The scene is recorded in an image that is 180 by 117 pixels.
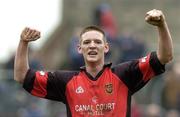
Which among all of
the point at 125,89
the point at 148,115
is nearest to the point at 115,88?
the point at 125,89

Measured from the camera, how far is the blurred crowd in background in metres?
18.0

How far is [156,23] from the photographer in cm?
1152

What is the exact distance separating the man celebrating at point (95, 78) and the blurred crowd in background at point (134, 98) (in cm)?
537

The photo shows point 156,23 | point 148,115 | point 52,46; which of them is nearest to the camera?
point 156,23

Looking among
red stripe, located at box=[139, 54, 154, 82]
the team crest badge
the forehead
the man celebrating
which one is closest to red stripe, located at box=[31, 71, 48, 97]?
the man celebrating

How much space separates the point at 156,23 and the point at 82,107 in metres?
1.31

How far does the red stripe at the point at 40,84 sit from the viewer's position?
12.1m

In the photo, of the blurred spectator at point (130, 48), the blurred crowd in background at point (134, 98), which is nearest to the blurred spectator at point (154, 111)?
the blurred crowd in background at point (134, 98)

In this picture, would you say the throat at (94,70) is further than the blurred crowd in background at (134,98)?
No

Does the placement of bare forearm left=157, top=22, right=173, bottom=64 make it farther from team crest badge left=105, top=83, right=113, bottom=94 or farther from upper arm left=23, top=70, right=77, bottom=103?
upper arm left=23, top=70, right=77, bottom=103

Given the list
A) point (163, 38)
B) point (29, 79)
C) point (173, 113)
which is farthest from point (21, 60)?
point (173, 113)

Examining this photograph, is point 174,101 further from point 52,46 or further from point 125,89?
point 52,46

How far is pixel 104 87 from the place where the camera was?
11875 mm

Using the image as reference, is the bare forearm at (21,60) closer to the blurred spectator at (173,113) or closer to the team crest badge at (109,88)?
the team crest badge at (109,88)
